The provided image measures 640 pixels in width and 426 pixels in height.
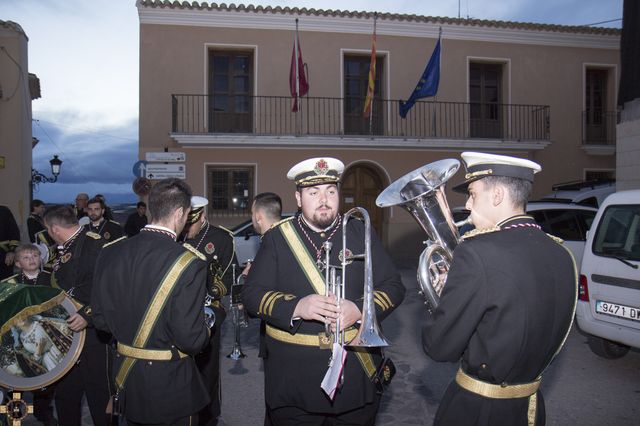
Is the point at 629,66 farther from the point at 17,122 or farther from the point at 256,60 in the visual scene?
the point at 17,122

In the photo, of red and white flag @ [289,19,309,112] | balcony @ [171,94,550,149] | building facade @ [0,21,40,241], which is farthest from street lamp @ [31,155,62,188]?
red and white flag @ [289,19,309,112]

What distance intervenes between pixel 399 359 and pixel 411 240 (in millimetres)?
10245

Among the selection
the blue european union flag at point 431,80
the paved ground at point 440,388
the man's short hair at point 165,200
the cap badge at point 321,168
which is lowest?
the paved ground at point 440,388

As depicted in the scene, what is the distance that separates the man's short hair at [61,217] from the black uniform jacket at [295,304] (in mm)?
2023

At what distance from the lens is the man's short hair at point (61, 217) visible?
14.3ft

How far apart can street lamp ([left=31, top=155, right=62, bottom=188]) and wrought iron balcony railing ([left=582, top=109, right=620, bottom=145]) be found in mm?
17310

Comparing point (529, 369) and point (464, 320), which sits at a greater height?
point (464, 320)

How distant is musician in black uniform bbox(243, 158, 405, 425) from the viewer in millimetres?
2904

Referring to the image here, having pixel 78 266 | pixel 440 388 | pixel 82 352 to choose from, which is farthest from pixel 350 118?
pixel 82 352

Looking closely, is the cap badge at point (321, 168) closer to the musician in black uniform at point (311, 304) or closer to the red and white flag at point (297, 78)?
the musician in black uniform at point (311, 304)

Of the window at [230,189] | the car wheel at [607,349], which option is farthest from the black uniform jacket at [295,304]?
the window at [230,189]

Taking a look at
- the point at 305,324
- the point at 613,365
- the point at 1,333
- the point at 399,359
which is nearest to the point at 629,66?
the point at 613,365

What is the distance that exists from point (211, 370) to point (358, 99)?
45.3ft

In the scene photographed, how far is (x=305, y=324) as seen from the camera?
305 centimetres
